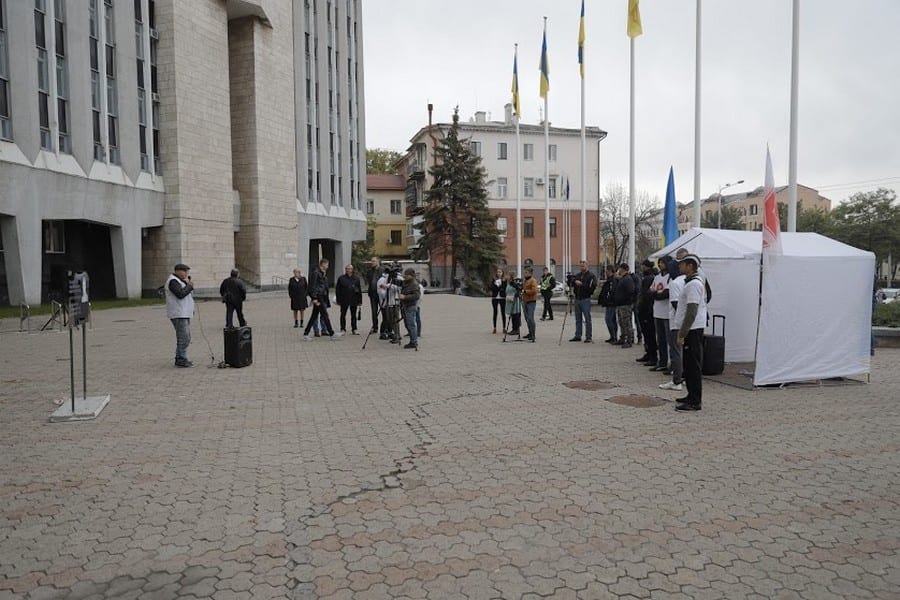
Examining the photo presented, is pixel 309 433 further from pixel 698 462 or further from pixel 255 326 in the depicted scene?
pixel 255 326

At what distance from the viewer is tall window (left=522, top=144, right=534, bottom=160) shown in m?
64.8

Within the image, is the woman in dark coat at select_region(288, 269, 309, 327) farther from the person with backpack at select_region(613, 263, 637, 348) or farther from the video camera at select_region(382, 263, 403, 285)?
the person with backpack at select_region(613, 263, 637, 348)

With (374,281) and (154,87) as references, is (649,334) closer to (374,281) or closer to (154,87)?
(374,281)

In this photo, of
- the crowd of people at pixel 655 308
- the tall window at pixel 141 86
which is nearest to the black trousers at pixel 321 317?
the crowd of people at pixel 655 308

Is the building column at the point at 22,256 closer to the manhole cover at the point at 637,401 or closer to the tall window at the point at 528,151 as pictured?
the manhole cover at the point at 637,401

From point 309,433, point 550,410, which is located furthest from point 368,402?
point 550,410

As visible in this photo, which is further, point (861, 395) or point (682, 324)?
point (861, 395)

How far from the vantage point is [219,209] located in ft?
115

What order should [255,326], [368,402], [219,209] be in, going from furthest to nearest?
[219,209]
[255,326]
[368,402]

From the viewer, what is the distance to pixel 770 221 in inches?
373

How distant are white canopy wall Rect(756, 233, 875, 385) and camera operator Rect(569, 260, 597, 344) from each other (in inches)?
206

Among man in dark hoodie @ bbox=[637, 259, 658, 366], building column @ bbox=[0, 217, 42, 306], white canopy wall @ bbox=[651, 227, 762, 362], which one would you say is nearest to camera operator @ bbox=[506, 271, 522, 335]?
man in dark hoodie @ bbox=[637, 259, 658, 366]

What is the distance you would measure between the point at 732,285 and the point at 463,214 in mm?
39361

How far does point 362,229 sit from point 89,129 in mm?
25364
